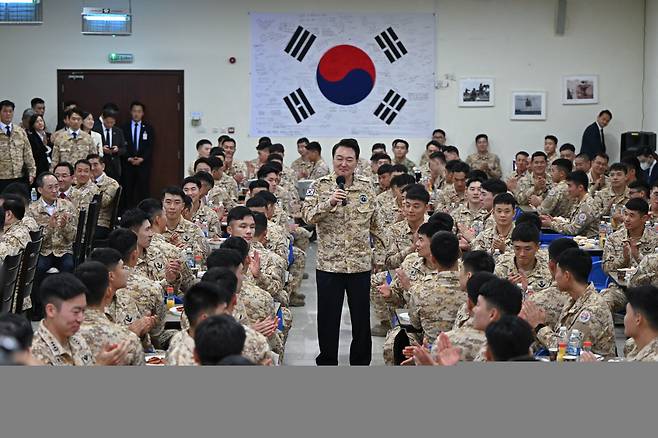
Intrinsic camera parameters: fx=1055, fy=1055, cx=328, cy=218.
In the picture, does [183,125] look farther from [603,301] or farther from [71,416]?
[71,416]

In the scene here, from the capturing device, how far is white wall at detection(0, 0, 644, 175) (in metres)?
16.7

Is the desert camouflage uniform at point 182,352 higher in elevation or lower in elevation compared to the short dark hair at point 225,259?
lower

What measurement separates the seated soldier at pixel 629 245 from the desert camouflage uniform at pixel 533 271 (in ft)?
5.45

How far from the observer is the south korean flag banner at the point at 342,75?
1673 cm

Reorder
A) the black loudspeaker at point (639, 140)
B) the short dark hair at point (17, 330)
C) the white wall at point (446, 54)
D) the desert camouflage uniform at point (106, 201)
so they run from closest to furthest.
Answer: the short dark hair at point (17, 330)
the desert camouflage uniform at point (106, 201)
the black loudspeaker at point (639, 140)
the white wall at point (446, 54)

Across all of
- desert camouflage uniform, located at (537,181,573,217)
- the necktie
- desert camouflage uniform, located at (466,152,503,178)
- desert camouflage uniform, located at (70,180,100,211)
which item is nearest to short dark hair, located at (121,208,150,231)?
desert camouflage uniform, located at (70,180,100,211)

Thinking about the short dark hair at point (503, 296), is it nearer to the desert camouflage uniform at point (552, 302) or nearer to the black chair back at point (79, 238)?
the desert camouflage uniform at point (552, 302)

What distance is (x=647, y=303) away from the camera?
4922mm

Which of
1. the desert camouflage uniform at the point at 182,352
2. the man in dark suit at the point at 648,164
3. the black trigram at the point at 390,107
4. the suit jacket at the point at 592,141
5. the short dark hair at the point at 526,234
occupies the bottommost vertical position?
the desert camouflage uniform at the point at 182,352

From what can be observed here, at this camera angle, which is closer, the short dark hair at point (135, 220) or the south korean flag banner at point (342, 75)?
the short dark hair at point (135, 220)

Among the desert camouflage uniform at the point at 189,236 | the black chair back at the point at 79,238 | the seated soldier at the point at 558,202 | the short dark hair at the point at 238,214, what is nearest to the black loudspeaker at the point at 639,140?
the seated soldier at the point at 558,202

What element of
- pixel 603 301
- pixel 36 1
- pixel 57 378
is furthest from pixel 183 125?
pixel 57 378

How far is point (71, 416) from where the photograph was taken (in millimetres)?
2812

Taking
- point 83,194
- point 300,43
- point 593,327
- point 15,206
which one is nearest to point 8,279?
point 15,206
